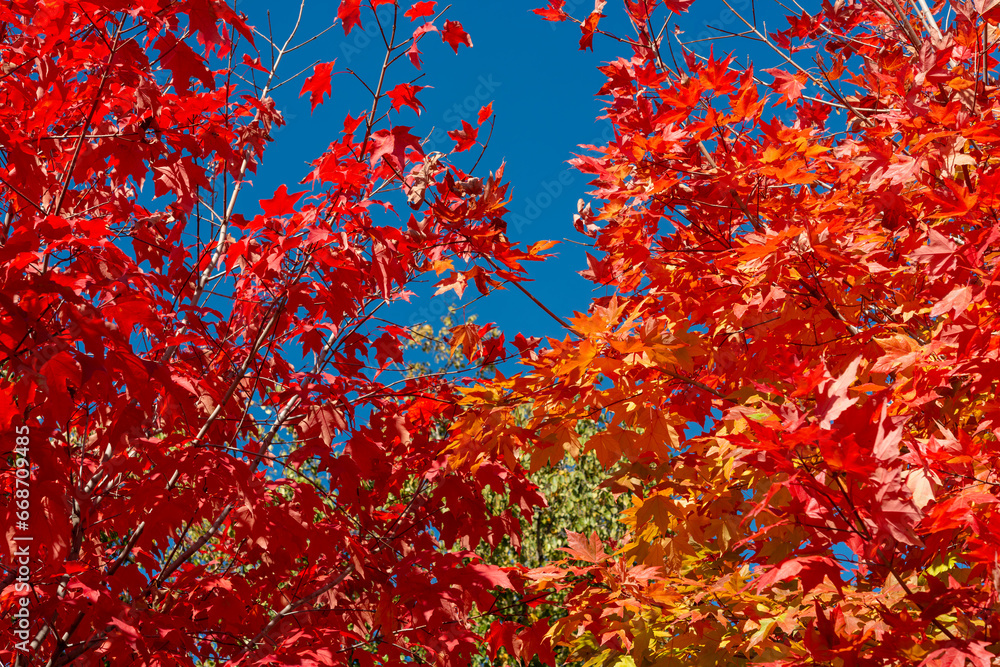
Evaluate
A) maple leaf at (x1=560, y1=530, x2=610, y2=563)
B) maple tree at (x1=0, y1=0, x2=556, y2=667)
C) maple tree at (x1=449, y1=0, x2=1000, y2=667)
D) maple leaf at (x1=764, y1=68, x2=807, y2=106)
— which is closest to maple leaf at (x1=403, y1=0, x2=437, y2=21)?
maple tree at (x1=0, y1=0, x2=556, y2=667)

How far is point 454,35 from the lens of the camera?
3631 millimetres

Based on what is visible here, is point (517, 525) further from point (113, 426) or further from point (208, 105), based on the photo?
point (208, 105)

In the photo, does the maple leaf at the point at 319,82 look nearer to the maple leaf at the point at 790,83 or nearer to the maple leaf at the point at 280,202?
the maple leaf at the point at 280,202

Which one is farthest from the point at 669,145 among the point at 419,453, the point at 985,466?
the point at 419,453

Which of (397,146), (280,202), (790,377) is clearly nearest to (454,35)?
(397,146)

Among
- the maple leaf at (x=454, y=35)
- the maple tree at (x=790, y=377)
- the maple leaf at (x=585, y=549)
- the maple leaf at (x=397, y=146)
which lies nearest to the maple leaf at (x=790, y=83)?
the maple tree at (x=790, y=377)

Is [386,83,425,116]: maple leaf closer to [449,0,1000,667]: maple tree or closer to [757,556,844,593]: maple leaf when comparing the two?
[449,0,1000,667]: maple tree

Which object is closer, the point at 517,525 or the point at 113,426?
the point at 113,426

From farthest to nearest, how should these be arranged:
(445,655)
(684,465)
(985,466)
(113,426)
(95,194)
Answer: (95,194), (445,655), (684,465), (113,426), (985,466)

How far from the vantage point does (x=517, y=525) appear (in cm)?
390

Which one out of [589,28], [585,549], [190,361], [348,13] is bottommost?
[585,549]

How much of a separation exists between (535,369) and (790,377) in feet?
3.45

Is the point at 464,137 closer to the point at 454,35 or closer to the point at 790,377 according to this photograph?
the point at 454,35

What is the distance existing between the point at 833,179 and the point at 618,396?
223 cm
